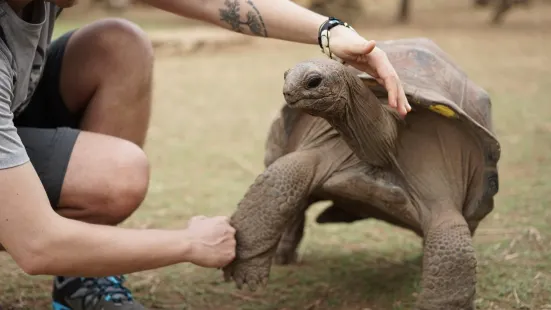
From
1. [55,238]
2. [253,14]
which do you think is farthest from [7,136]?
[253,14]

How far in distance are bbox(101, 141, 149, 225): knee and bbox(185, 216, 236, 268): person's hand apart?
177mm

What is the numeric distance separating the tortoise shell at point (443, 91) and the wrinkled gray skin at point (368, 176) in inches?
0.9

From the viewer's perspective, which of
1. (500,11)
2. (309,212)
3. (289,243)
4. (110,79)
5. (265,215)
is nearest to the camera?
(265,215)

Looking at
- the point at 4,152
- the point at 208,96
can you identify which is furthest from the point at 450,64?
the point at 208,96

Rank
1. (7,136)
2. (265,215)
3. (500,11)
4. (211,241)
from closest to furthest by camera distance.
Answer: (7,136), (211,241), (265,215), (500,11)

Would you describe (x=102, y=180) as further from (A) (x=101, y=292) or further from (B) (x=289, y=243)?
(B) (x=289, y=243)

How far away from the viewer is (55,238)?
1.69m

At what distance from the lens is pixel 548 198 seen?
3199mm

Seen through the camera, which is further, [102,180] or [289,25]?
[289,25]

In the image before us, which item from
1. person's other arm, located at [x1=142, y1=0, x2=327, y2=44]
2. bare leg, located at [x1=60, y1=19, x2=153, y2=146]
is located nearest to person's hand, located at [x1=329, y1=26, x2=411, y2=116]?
person's other arm, located at [x1=142, y1=0, x2=327, y2=44]

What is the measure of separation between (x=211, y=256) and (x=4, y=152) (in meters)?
0.56

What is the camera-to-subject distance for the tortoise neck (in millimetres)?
1905

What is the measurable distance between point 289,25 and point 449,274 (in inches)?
30.5

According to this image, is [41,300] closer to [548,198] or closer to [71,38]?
[71,38]
